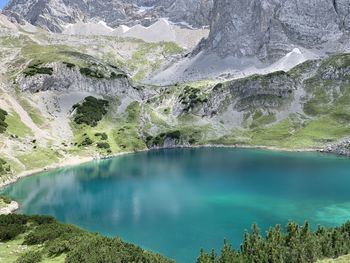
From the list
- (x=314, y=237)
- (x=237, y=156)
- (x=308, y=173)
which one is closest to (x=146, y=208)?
(x=314, y=237)

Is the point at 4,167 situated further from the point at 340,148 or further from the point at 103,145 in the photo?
the point at 340,148

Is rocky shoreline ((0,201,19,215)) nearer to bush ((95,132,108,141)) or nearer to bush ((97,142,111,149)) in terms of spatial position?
bush ((97,142,111,149))

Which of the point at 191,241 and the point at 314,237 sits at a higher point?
the point at 191,241

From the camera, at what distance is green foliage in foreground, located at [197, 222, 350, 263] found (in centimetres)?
3844

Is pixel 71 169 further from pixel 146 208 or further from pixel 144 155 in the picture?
pixel 146 208

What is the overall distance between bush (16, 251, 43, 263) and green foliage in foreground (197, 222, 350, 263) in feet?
55.3

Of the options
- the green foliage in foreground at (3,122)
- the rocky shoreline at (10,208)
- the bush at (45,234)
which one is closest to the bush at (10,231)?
the bush at (45,234)

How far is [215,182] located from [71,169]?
58254 millimetres

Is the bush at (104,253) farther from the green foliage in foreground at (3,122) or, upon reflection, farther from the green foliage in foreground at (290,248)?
the green foliage in foreground at (3,122)

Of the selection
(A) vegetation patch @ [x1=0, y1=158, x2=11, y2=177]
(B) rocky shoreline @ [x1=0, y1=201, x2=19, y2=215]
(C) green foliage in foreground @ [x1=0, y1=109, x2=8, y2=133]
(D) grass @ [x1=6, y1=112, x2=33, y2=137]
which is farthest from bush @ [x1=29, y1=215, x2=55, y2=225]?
(D) grass @ [x1=6, y1=112, x2=33, y2=137]

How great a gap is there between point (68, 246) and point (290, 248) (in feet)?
77.7

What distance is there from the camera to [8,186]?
114 metres

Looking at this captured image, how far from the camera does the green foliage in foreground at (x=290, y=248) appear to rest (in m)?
38.4

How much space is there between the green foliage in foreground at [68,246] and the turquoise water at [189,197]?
54.1 feet
